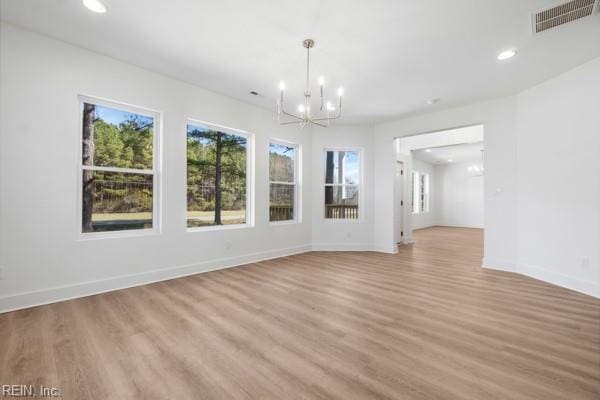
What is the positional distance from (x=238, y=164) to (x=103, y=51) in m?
2.34

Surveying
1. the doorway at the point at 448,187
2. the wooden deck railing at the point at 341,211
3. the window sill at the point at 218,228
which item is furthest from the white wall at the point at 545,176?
the doorway at the point at 448,187

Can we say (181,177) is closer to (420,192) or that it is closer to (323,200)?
(323,200)

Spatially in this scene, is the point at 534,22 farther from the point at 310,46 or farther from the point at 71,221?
the point at 71,221

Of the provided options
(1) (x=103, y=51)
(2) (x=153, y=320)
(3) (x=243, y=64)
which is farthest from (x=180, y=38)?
(2) (x=153, y=320)

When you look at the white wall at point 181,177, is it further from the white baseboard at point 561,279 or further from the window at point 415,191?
the window at point 415,191

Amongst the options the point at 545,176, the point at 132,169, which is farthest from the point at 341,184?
the point at 132,169

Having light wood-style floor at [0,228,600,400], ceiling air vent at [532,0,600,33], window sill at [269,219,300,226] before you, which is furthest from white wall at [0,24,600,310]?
ceiling air vent at [532,0,600,33]

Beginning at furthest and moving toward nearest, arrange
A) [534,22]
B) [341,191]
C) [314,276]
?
1. [341,191]
2. [314,276]
3. [534,22]

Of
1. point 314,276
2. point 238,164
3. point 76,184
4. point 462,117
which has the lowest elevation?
point 314,276

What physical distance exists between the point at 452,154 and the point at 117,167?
34.4ft

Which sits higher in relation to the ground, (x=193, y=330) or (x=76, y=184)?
(x=76, y=184)

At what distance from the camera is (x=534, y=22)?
7.82 feet

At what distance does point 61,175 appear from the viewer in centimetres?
290

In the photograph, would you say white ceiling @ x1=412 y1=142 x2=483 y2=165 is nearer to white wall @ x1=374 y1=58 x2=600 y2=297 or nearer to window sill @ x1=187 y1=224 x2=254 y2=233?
white wall @ x1=374 y1=58 x2=600 y2=297
